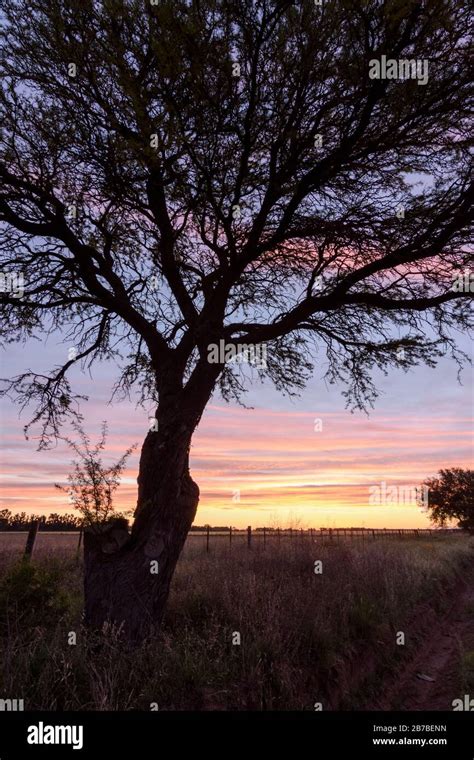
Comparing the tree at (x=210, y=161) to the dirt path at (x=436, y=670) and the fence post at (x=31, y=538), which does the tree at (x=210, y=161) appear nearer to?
the dirt path at (x=436, y=670)

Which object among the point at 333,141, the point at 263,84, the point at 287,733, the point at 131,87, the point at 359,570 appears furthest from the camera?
the point at 359,570

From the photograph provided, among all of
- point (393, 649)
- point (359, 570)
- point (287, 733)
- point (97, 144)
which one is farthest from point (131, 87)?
point (359, 570)

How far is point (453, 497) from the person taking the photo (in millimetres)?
55031

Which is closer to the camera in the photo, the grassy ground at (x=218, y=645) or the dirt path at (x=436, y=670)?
the grassy ground at (x=218, y=645)

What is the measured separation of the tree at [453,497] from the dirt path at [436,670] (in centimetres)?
4422

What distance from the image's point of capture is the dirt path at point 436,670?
279 inches


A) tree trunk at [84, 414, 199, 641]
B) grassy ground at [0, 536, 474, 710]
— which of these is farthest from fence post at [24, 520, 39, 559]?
tree trunk at [84, 414, 199, 641]

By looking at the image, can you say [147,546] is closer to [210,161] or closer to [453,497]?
[210,161]

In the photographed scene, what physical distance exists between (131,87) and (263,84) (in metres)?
1.74

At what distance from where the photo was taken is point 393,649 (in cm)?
865

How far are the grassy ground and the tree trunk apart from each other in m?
0.42

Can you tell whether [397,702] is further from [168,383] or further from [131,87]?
[131,87]

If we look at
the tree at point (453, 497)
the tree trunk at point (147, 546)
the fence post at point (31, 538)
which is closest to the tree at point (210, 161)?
the tree trunk at point (147, 546)

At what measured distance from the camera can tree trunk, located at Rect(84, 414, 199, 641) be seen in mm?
7340
